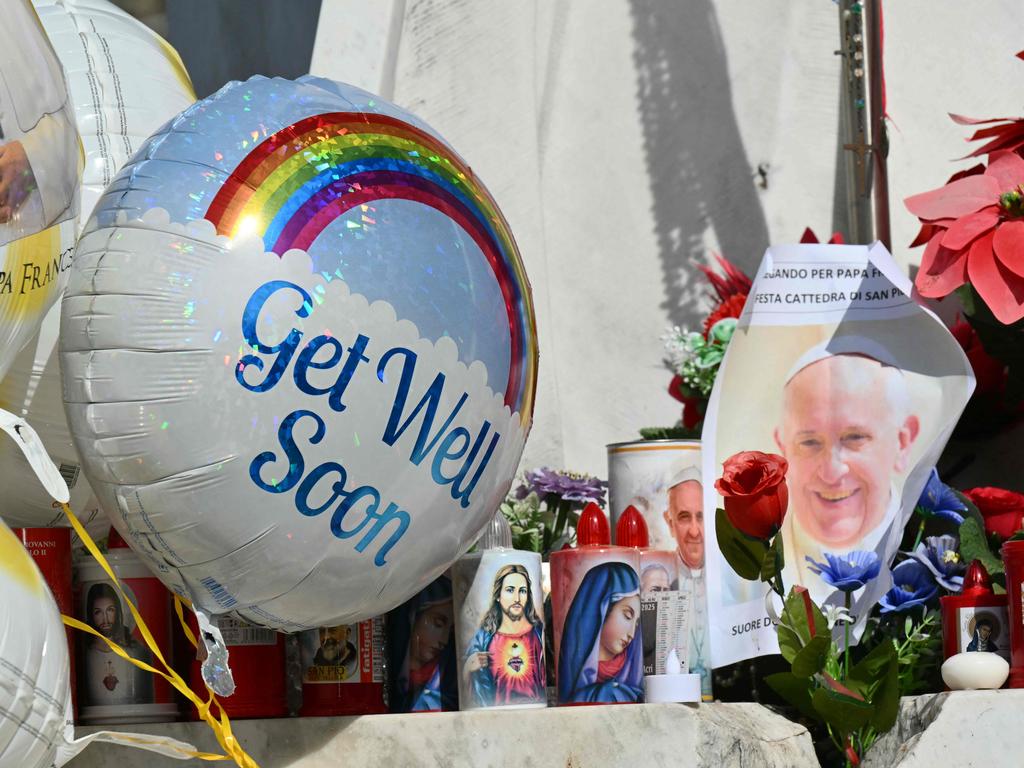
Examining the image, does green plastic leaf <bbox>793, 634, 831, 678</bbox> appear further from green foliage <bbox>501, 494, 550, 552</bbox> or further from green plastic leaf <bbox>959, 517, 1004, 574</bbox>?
green foliage <bbox>501, 494, 550, 552</bbox>

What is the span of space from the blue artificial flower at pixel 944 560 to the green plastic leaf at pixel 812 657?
20 cm

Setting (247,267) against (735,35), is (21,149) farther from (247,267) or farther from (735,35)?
(735,35)

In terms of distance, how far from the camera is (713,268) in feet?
6.89

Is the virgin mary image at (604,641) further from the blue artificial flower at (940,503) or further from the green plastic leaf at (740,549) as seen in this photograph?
the blue artificial flower at (940,503)

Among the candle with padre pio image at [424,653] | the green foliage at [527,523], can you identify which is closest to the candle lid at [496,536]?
the candle with padre pio image at [424,653]

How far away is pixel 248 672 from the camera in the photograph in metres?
1.37

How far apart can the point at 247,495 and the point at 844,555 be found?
0.70 m

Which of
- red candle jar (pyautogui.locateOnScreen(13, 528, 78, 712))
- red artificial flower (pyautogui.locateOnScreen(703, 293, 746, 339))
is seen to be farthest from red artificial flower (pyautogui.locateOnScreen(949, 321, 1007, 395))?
red candle jar (pyautogui.locateOnScreen(13, 528, 78, 712))

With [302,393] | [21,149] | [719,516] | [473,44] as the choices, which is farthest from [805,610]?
[473,44]

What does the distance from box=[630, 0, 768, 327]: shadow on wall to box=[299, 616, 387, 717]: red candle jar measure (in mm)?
866

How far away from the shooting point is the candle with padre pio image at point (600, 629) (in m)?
1.37

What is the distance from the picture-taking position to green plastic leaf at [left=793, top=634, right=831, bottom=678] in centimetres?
135

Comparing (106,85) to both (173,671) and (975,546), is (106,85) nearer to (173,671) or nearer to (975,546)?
(173,671)

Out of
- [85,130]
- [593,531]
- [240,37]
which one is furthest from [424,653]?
[240,37]
